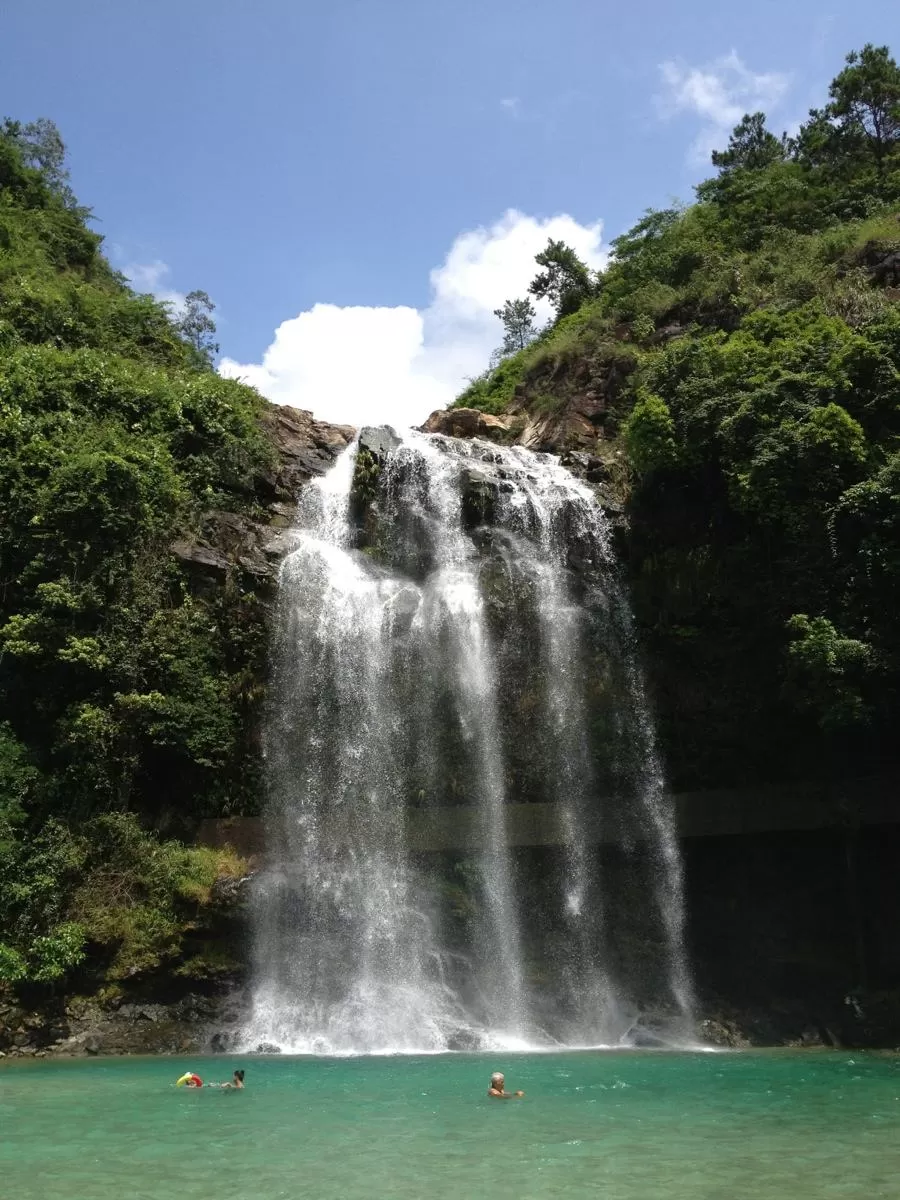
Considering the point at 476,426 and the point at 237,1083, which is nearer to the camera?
the point at 237,1083

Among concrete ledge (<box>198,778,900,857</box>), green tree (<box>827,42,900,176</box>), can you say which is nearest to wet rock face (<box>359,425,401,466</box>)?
concrete ledge (<box>198,778,900,857</box>)

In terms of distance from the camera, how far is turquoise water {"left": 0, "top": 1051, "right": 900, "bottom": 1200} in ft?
25.7

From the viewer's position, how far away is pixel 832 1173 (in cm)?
800

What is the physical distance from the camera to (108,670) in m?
18.3

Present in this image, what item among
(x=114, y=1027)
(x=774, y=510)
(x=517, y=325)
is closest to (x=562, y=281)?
(x=517, y=325)

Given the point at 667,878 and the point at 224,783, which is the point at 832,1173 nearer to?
the point at 667,878

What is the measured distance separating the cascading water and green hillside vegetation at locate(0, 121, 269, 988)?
5.00 ft

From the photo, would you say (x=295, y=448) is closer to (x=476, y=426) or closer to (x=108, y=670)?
(x=476, y=426)

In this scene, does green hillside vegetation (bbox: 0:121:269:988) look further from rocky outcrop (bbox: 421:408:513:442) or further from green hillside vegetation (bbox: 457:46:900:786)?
rocky outcrop (bbox: 421:408:513:442)

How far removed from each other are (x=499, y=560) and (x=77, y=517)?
912 centimetres

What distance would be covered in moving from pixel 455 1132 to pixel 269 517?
16753mm

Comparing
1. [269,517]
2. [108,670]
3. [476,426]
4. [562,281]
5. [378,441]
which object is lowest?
[108,670]

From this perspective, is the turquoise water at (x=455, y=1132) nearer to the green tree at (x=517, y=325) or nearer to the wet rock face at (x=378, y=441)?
the wet rock face at (x=378, y=441)

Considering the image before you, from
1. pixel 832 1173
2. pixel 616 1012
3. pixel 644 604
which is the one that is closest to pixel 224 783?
pixel 616 1012
